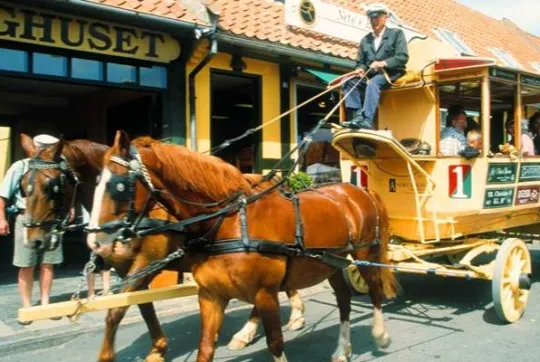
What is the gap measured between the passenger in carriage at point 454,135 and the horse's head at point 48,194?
3.86m

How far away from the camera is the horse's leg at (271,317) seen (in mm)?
3635

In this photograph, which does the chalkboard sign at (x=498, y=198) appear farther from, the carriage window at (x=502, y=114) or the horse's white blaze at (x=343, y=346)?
the horse's white blaze at (x=343, y=346)

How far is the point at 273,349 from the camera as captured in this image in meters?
3.72

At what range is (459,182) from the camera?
5699 millimetres

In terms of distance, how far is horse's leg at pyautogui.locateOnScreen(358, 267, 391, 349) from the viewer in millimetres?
4973

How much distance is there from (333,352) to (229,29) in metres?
5.13

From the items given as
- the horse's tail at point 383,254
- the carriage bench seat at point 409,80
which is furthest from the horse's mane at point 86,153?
the carriage bench seat at point 409,80

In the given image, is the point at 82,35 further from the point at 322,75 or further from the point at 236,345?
the point at 236,345

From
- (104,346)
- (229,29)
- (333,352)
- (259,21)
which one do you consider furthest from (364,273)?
(259,21)

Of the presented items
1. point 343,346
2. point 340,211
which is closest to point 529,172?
point 340,211

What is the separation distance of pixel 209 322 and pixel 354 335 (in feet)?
7.98

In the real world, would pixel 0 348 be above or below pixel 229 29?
below

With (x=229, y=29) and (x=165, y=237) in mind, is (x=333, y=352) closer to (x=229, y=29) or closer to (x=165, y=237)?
(x=165, y=237)

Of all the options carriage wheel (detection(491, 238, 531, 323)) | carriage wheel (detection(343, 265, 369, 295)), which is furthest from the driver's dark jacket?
carriage wheel (detection(343, 265, 369, 295))
